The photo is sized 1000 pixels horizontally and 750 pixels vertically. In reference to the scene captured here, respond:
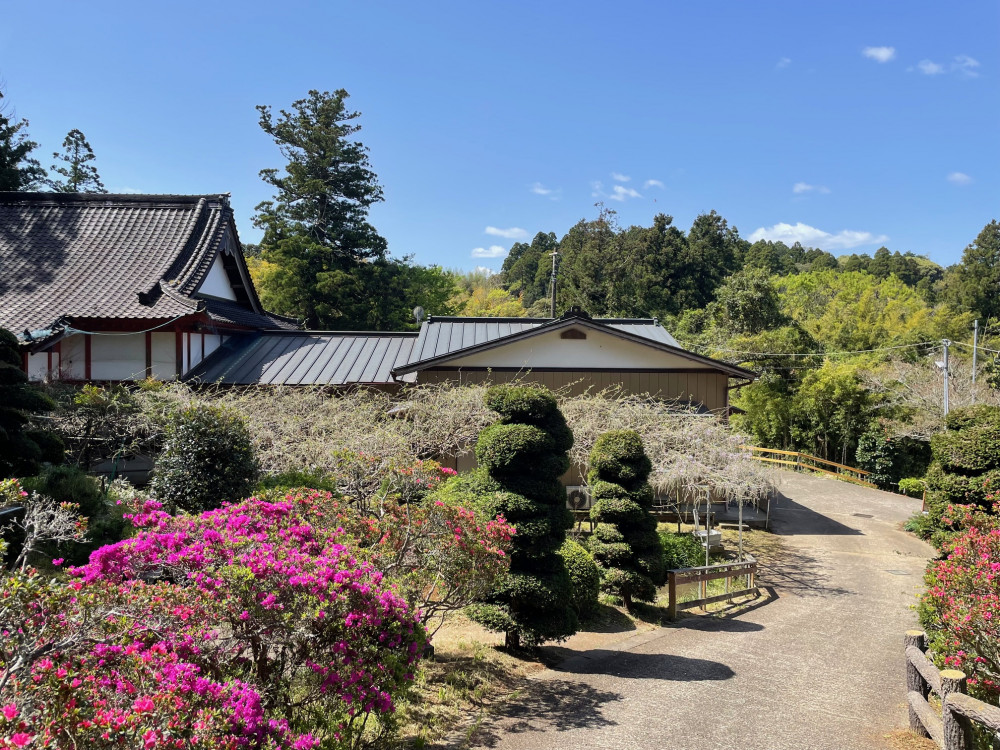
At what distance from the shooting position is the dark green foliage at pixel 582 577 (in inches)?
365

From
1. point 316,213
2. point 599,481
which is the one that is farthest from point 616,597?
point 316,213

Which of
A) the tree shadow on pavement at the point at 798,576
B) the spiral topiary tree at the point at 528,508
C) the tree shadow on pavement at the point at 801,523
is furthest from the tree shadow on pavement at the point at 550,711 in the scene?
the tree shadow on pavement at the point at 801,523

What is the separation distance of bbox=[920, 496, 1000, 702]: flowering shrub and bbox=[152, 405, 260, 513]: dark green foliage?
891 cm

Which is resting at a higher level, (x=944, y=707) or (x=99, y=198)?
(x=99, y=198)

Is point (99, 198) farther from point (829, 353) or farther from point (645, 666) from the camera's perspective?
point (829, 353)

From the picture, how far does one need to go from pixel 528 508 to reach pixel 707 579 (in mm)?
5305

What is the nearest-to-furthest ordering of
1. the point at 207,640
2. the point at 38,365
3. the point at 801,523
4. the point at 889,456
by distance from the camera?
the point at 207,640 → the point at 38,365 → the point at 801,523 → the point at 889,456

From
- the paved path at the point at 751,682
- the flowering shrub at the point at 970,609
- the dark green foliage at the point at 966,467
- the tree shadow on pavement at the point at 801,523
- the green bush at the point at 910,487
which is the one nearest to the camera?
the flowering shrub at the point at 970,609

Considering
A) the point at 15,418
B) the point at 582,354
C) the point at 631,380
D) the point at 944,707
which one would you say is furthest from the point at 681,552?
the point at 15,418

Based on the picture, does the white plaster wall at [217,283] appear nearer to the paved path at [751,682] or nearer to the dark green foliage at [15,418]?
the dark green foliage at [15,418]

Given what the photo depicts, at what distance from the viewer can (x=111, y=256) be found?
56.6ft

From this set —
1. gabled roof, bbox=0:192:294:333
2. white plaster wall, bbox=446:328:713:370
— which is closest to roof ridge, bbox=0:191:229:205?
gabled roof, bbox=0:192:294:333

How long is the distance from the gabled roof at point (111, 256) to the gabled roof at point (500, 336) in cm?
554

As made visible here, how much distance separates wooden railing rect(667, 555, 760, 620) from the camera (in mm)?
10445
